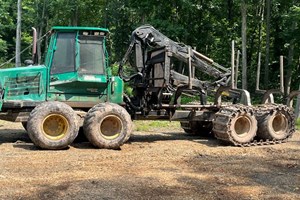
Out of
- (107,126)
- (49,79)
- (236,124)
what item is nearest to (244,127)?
(236,124)

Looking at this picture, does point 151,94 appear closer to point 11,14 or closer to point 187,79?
point 187,79

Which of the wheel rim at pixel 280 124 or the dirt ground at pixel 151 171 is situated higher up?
the wheel rim at pixel 280 124

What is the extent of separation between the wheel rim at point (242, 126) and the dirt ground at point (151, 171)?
21.6 inches

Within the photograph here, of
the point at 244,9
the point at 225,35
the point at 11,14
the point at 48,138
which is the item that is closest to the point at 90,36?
the point at 48,138

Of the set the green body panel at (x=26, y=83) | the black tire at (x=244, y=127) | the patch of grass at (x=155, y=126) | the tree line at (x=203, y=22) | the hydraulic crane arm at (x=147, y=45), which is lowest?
the patch of grass at (x=155, y=126)

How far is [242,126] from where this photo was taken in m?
10.7

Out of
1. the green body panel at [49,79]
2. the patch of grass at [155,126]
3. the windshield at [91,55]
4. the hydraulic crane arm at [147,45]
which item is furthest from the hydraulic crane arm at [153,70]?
the patch of grass at [155,126]

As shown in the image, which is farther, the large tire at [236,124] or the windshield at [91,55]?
the large tire at [236,124]

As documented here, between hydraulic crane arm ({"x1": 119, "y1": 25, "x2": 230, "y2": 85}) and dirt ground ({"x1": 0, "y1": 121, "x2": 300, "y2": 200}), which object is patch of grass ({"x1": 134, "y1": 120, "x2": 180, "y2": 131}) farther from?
hydraulic crane arm ({"x1": 119, "y1": 25, "x2": 230, "y2": 85})

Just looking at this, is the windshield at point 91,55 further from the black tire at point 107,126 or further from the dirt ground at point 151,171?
the dirt ground at point 151,171

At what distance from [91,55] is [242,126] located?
14.1 feet

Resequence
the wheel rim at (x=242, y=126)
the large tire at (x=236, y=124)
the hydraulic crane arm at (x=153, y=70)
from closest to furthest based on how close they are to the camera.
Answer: the large tire at (x=236, y=124), the wheel rim at (x=242, y=126), the hydraulic crane arm at (x=153, y=70)

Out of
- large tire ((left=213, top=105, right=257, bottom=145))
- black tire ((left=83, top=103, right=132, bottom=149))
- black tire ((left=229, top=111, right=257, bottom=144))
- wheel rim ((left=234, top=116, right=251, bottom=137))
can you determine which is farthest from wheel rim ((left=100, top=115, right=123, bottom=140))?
wheel rim ((left=234, top=116, right=251, bottom=137))

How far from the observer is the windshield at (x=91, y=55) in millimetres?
10039
